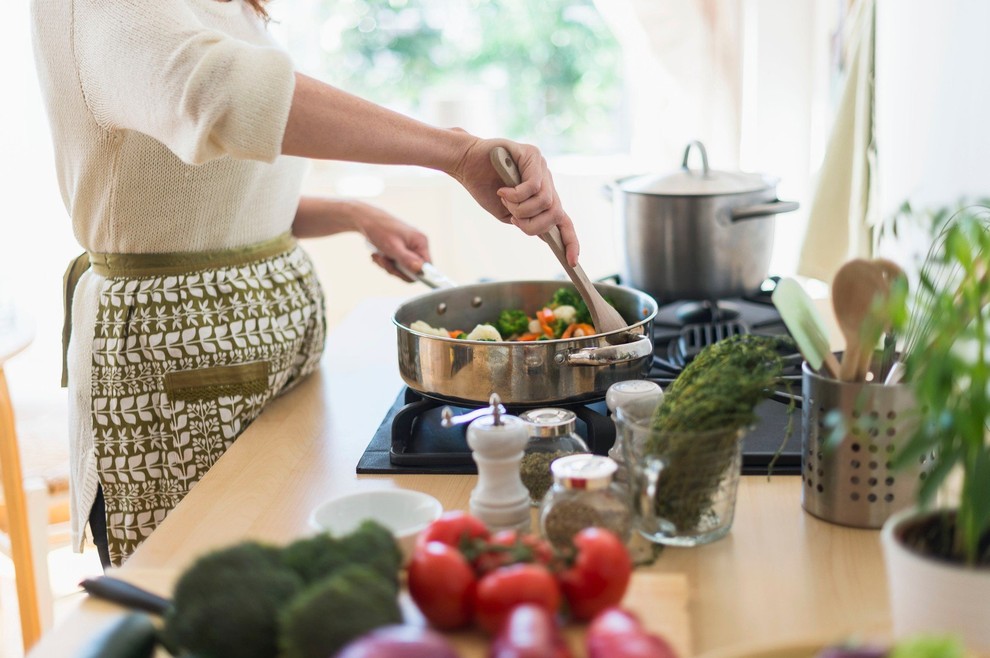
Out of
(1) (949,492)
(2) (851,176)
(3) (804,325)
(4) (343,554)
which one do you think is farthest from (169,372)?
(2) (851,176)

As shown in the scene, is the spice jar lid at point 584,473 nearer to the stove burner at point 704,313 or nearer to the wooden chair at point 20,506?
the stove burner at point 704,313

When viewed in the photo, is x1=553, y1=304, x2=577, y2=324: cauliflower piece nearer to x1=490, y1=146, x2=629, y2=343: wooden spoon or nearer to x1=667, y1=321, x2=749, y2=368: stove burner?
x1=490, y1=146, x2=629, y2=343: wooden spoon

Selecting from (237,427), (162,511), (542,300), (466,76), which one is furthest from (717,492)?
(466,76)

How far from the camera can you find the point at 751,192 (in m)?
1.51

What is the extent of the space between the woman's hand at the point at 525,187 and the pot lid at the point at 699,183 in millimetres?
399

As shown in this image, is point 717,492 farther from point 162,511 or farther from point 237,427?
point 162,511

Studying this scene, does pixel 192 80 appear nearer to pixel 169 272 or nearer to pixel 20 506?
pixel 169 272

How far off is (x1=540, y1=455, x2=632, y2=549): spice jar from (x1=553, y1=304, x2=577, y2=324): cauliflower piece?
1.54 feet

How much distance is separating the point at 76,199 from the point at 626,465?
0.81 metres

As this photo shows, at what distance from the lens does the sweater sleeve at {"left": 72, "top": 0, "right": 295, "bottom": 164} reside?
93 cm

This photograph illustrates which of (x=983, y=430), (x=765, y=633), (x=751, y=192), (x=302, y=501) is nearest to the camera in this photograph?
(x=983, y=430)

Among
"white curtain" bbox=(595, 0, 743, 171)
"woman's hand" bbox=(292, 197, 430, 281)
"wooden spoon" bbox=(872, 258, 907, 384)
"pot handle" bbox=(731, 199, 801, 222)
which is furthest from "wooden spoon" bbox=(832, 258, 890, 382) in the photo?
"white curtain" bbox=(595, 0, 743, 171)

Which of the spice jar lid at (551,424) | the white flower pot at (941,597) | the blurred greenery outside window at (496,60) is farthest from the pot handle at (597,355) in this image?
the blurred greenery outside window at (496,60)

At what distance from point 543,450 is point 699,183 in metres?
0.76
